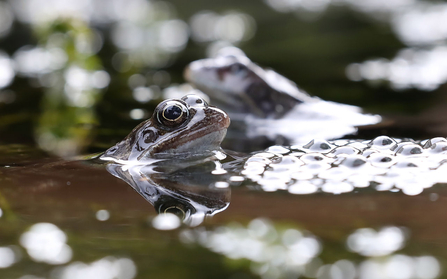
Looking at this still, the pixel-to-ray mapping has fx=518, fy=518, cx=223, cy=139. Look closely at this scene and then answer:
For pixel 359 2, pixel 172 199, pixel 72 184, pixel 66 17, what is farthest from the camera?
pixel 359 2

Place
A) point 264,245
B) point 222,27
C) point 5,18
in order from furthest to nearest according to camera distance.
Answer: point 5,18
point 222,27
point 264,245

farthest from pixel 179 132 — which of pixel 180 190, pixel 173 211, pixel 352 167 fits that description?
pixel 352 167

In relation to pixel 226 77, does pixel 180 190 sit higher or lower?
lower

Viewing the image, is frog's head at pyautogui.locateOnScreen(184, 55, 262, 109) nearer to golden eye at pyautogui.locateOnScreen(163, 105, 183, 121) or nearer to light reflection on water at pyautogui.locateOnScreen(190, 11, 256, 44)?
golden eye at pyautogui.locateOnScreen(163, 105, 183, 121)

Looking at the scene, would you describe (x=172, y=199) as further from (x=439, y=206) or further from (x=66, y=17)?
(x=66, y=17)

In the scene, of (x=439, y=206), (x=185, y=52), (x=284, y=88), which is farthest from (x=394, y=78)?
(x=439, y=206)

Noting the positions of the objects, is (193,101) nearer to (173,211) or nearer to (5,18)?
(173,211)

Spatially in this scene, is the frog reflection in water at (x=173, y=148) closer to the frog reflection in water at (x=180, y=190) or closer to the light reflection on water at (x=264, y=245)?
the frog reflection in water at (x=180, y=190)
